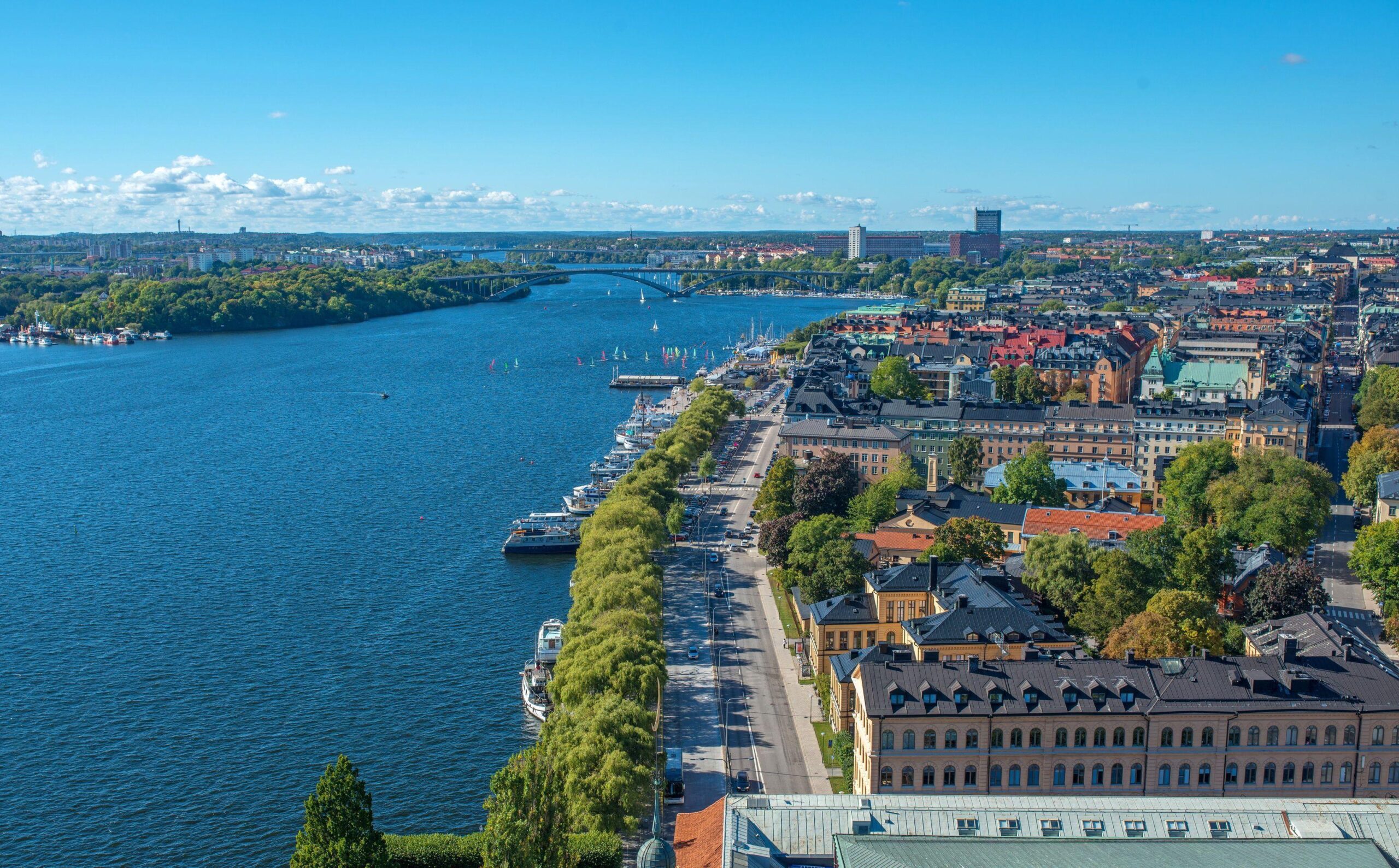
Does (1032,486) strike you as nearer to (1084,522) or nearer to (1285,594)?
(1084,522)

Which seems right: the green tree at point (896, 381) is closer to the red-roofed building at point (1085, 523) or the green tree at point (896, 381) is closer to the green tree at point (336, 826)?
the red-roofed building at point (1085, 523)

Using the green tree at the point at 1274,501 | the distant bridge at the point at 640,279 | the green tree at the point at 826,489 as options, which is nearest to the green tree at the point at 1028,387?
the green tree at the point at 1274,501

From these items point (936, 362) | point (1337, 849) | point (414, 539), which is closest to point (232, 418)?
point (414, 539)

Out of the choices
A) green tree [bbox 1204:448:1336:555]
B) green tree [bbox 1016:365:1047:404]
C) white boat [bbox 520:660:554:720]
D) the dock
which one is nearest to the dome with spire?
white boat [bbox 520:660:554:720]

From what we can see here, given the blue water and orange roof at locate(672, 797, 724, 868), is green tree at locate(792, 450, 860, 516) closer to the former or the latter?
the blue water

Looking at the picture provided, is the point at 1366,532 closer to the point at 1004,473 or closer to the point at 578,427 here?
the point at 1004,473
